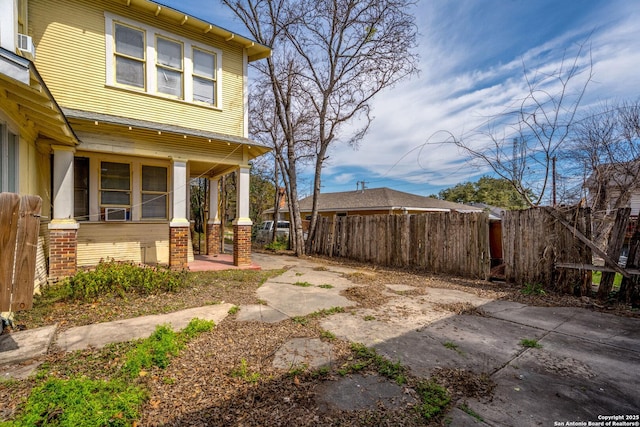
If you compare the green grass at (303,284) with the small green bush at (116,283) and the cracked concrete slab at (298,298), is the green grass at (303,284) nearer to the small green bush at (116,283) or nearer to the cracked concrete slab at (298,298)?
the cracked concrete slab at (298,298)

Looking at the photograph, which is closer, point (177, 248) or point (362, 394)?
point (362, 394)

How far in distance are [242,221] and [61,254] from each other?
389cm

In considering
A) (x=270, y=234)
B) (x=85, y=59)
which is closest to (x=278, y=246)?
(x=270, y=234)

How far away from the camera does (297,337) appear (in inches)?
147

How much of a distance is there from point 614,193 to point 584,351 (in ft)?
20.3

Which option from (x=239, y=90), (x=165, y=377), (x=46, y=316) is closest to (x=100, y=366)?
(x=165, y=377)

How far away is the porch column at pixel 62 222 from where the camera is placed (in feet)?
19.7

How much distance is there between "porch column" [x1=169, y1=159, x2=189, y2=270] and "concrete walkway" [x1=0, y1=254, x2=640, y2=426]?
304 cm

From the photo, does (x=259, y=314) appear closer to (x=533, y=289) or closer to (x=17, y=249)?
(x=17, y=249)

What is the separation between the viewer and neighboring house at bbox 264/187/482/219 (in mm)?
19831

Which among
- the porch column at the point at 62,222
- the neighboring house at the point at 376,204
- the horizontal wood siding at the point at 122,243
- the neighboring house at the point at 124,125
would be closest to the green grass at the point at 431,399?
the neighboring house at the point at 124,125

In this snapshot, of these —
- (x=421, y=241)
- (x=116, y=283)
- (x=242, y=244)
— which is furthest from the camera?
(x=421, y=241)

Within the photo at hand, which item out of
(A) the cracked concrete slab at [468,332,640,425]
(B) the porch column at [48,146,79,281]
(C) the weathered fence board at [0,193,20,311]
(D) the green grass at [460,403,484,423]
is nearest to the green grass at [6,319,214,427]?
(C) the weathered fence board at [0,193,20,311]

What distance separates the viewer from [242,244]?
8.56m
